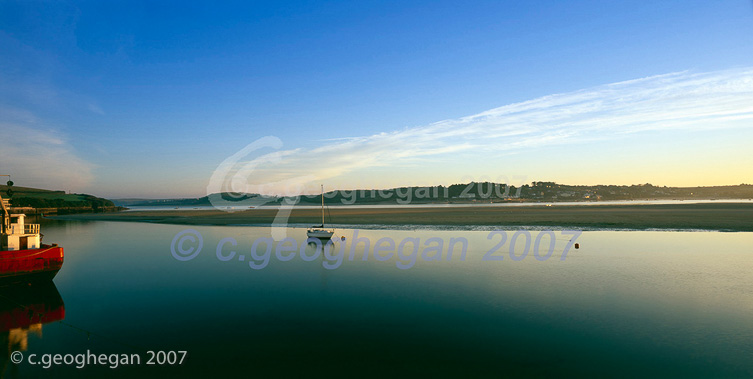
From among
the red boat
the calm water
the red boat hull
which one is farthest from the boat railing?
the calm water

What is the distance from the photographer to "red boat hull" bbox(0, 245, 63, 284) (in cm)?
1672

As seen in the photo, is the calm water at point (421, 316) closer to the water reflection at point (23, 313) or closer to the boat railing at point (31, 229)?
the water reflection at point (23, 313)

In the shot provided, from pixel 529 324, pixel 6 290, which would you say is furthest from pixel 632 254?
pixel 6 290

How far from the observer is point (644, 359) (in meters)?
9.73

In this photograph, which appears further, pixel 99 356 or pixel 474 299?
pixel 474 299

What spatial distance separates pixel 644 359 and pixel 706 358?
159cm

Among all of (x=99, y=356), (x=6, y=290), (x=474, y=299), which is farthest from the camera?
(x=6, y=290)

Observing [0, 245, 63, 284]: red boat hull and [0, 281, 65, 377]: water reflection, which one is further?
[0, 245, 63, 284]: red boat hull

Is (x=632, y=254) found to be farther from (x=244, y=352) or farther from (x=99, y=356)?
(x=99, y=356)

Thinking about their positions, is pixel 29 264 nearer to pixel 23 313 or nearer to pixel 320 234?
pixel 23 313

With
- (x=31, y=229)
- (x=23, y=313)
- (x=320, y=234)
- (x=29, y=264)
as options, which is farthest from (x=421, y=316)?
(x=320, y=234)

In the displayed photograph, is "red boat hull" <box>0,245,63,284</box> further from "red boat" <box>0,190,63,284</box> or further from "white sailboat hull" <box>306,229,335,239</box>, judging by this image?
"white sailboat hull" <box>306,229,335,239</box>

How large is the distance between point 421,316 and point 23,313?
595 inches

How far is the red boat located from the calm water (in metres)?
1.76
